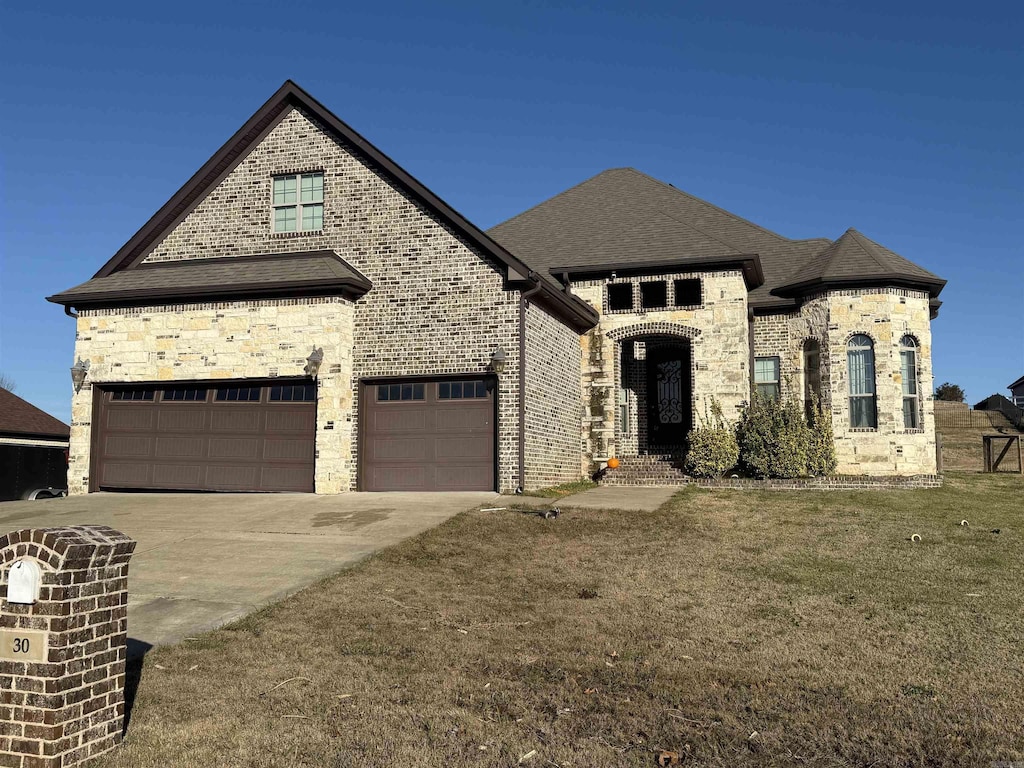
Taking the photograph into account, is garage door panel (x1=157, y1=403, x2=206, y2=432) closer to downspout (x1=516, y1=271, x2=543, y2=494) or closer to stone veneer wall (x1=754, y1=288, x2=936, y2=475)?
downspout (x1=516, y1=271, x2=543, y2=494)

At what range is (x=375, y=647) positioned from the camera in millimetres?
7344

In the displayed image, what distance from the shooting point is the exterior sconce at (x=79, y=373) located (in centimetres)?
1858

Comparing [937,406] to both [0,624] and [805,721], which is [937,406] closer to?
[805,721]

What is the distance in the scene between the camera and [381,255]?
18141 millimetres

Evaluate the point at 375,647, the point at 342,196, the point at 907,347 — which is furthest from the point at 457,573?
the point at 907,347

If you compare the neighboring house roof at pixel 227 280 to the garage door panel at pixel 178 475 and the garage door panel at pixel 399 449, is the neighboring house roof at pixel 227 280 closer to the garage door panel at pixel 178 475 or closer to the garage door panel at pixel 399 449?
the garage door panel at pixel 399 449

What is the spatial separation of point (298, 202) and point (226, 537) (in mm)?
9264

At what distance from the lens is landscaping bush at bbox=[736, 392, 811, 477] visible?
18516mm

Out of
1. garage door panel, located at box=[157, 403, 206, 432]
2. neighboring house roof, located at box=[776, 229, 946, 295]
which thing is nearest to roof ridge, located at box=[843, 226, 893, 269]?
neighboring house roof, located at box=[776, 229, 946, 295]

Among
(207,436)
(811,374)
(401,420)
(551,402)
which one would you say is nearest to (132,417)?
(207,436)

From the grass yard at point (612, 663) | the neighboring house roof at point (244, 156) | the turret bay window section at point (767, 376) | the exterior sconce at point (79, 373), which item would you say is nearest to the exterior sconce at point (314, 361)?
the neighboring house roof at point (244, 156)

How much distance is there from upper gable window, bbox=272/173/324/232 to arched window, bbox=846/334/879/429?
42.1 feet

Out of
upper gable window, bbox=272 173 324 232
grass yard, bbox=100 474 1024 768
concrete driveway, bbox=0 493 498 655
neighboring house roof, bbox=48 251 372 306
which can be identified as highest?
upper gable window, bbox=272 173 324 232

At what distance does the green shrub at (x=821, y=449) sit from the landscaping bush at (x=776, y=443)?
0.18 meters
